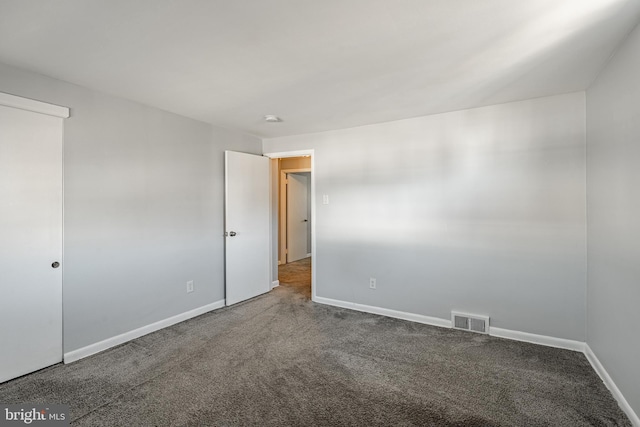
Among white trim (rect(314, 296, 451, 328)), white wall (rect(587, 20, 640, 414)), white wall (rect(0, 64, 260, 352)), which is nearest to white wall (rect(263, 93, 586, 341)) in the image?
white trim (rect(314, 296, 451, 328))

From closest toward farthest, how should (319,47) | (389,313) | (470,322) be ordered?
(319,47) → (470,322) → (389,313)

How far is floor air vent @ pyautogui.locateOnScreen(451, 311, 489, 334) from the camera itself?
10.4 feet

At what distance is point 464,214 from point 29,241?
151 inches

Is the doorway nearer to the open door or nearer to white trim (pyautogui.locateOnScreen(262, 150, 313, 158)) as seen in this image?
white trim (pyautogui.locateOnScreen(262, 150, 313, 158))

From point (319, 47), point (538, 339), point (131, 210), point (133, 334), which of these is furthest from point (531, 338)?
point (131, 210)

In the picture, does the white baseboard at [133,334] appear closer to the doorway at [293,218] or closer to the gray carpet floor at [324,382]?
the gray carpet floor at [324,382]

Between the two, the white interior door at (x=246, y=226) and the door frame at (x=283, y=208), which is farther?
the door frame at (x=283, y=208)

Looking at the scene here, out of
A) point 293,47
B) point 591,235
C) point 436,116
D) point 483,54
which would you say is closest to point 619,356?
point 591,235

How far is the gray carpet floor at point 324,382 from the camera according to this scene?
195cm

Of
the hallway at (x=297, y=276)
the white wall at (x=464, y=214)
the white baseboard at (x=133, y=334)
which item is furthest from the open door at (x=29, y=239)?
the hallway at (x=297, y=276)

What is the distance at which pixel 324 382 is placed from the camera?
2320mm

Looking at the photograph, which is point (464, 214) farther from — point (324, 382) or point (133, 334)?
point (133, 334)

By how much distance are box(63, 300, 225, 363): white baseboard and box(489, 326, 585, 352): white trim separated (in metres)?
3.16

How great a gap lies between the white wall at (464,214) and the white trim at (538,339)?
56mm
